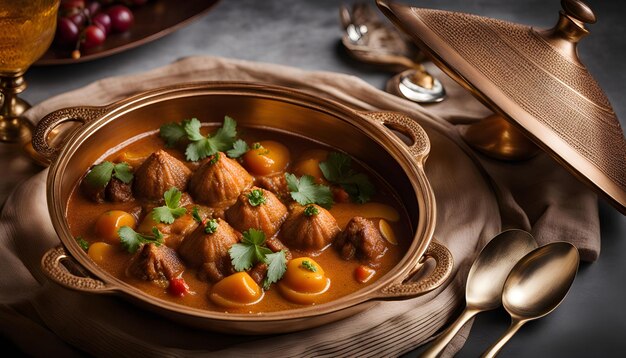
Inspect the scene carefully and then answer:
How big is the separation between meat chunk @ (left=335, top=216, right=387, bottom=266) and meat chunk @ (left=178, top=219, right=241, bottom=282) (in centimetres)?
49

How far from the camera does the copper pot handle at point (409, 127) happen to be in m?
3.83

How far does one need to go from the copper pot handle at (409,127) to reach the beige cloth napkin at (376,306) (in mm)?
348

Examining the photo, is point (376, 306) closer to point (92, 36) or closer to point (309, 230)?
point (309, 230)

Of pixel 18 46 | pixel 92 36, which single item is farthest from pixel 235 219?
pixel 92 36

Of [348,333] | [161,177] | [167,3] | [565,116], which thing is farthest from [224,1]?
[348,333]

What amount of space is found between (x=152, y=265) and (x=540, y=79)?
2041mm

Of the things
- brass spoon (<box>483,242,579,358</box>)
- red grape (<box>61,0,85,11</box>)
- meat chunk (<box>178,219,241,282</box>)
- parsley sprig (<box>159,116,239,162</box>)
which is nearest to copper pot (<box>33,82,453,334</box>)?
parsley sprig (<box>159,116,239,162</box>)

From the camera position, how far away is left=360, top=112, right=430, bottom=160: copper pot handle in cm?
383

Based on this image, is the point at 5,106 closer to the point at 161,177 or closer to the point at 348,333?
the point at 161,177

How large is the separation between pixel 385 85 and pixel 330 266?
178cm

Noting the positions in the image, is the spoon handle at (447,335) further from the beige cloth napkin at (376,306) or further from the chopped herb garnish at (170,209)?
the chopped herb garnish at (170,209)

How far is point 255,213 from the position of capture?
361cm

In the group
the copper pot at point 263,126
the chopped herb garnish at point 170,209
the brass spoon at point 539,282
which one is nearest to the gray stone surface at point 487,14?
the brass spoon at point 539,282

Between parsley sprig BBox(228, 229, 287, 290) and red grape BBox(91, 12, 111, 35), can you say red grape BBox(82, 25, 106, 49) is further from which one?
parsley sprig BBox(228, 229, 287, 290)
